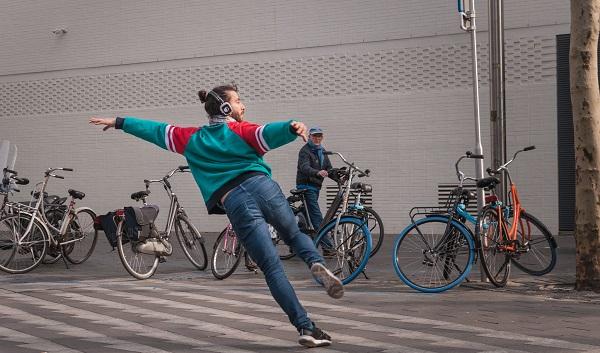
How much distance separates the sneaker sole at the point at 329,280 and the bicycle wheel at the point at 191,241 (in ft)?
18.7

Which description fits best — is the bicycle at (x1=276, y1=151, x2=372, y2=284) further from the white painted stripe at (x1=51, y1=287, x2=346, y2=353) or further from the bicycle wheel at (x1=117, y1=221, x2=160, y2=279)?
the bicycle wheel at (x1=117, y1=221, x2=160, y2=279)

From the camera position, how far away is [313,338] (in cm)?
653

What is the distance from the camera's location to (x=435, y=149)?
19.4 metres

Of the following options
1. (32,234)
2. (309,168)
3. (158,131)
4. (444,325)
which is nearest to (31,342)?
(158,131)

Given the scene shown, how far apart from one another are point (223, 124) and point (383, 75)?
13348mm

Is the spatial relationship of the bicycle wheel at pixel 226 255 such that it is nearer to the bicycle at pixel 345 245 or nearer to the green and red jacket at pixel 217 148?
the bicycle at pixel 345 245

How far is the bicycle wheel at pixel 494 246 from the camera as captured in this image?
395 inches

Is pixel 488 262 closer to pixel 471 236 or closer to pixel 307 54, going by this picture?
pixel 471 236

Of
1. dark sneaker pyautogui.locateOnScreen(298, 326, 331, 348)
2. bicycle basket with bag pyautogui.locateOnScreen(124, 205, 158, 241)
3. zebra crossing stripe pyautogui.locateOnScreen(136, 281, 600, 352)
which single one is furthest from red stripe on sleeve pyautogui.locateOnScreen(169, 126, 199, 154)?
bicycle basket with bag pyautogui.locateOnScreen(124, 205, 158, 241)

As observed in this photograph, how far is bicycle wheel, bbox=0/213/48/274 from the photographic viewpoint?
39.9 ft

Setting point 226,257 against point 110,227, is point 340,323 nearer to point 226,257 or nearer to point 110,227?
point 226,257

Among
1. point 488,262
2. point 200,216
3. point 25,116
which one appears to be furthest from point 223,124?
point 25,116

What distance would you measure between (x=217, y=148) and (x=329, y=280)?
1.13 meters

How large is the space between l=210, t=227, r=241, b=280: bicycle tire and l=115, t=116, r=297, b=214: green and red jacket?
14.9ft
